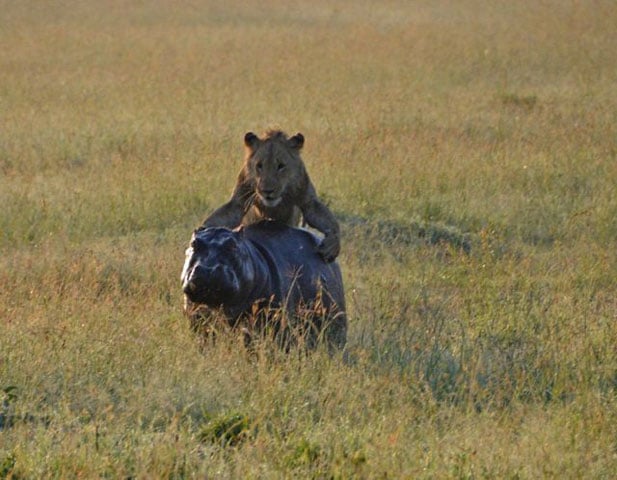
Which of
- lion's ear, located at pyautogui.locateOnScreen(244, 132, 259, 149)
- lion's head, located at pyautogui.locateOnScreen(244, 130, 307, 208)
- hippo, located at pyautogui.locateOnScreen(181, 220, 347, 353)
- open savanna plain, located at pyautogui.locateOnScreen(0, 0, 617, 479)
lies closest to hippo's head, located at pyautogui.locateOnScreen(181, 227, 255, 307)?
hippo, located at pyautogui.locateOnScreen(181, 220, 347, 353)

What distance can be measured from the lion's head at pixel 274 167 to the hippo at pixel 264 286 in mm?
235

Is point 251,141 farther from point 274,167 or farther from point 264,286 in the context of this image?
point 264,286

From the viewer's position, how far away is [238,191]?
24.0ft

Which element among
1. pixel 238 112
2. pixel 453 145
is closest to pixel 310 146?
pixel 453 145

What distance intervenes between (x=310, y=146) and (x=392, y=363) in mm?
7240

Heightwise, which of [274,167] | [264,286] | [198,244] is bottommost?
[264,286]

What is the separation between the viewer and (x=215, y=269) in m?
5.91

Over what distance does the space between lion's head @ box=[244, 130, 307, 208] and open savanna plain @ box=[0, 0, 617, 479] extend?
2.89 feet

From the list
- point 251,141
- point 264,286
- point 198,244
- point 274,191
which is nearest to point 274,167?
point 274,191

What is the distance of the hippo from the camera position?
19.6 ft

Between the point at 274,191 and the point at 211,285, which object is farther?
the point at 274,191

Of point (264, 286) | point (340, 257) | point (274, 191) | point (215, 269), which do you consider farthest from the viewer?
point (340, 257)

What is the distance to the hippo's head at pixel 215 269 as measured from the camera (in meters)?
5.91

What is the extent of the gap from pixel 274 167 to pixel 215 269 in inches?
53.5
